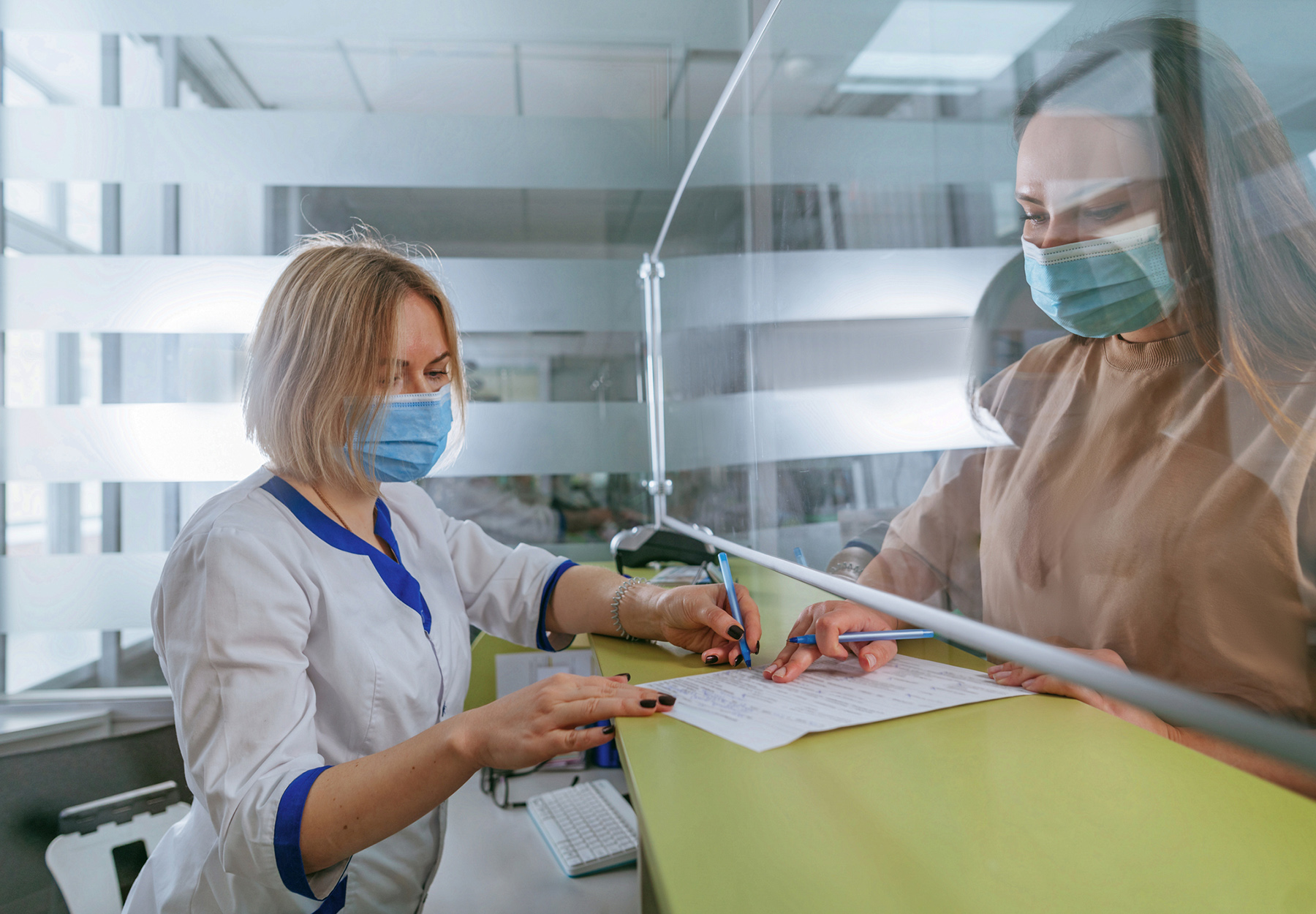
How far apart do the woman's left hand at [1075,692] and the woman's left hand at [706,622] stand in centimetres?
27

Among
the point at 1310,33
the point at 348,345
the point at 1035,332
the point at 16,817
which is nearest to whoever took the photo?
the point at 1310,33

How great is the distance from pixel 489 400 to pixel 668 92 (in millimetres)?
912

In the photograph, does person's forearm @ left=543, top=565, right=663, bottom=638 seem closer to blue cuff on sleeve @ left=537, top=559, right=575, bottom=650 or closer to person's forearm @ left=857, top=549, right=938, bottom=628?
blue cuff on sleeve @ left=537, top=559, right=575, bottom=650

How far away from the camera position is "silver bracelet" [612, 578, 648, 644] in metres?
0.96

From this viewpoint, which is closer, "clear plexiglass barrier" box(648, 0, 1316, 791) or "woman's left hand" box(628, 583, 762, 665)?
"clear plexiglass barrier" box(648, 0, 1316, 791)

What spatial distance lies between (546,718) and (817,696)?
26cm

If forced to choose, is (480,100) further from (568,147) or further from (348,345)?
(348,345)

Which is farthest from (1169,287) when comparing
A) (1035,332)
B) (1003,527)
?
(1003,527)

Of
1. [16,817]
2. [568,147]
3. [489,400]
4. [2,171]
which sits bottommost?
[16,817]

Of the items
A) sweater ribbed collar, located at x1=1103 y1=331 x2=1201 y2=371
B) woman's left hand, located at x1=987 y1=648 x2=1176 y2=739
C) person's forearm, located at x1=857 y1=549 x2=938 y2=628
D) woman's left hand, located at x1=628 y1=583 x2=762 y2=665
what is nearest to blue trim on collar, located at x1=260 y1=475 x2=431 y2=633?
woman's left hand, located at x1=628 y1=583 x2=762 y2=665

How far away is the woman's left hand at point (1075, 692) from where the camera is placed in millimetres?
543

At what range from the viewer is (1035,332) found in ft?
1.51

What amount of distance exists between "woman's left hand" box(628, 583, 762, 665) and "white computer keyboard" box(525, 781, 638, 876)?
0.38 metres

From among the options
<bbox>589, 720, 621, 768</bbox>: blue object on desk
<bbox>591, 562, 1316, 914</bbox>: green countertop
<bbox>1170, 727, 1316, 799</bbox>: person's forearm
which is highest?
<bbox>1170, 727, 1316, 799</bbox>: person's forearm
